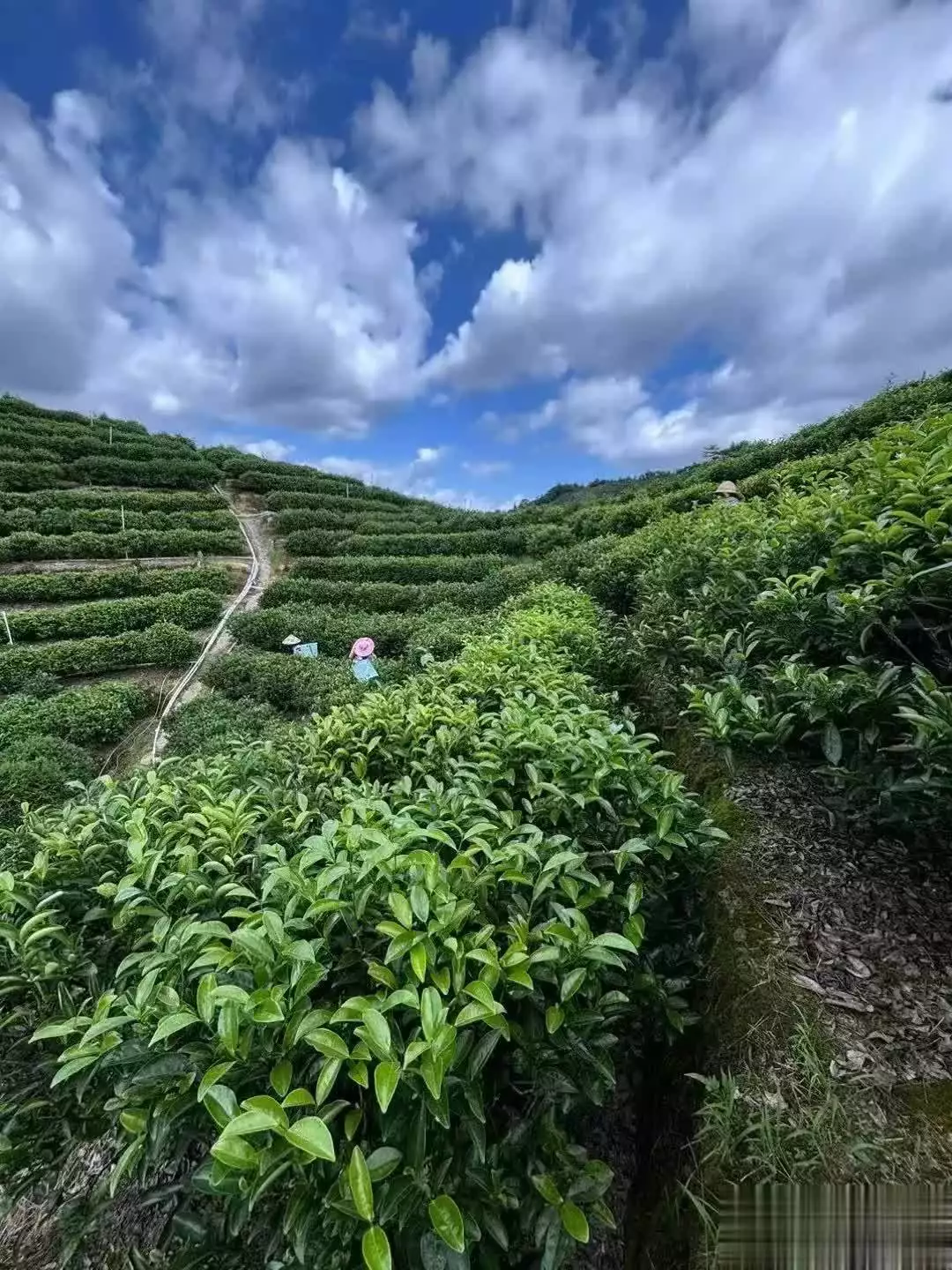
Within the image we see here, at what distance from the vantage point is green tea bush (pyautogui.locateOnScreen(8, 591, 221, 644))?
11.0 m

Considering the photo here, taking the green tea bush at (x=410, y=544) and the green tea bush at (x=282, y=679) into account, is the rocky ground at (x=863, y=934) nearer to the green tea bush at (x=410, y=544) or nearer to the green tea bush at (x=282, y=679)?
the green tea bush at (x=282, y=679)

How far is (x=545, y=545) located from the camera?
1516cm

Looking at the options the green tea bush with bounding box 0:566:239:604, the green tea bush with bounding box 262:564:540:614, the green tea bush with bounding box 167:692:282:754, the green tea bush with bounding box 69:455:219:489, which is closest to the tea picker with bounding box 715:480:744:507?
the green tea bush with bounding box 262:564:540:614

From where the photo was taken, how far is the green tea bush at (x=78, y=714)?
311 inches

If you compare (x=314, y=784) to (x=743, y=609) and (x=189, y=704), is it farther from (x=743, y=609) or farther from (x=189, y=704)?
(x=189, y=704)

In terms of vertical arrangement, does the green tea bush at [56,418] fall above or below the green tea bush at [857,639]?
above

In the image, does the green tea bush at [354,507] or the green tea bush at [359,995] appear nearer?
the green tea bush at [359,995]

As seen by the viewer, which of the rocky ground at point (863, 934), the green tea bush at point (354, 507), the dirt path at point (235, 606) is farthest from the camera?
the green tea bush at point (354, 507)

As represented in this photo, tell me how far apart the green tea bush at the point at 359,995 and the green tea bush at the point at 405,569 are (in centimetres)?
1183

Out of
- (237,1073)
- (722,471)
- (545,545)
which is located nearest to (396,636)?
(545,545)

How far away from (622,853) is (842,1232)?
0.88 metres

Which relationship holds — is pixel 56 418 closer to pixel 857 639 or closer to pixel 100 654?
pixel 100 654

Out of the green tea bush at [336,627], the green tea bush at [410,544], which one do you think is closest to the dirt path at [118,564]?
the green tea bush at [410,544]

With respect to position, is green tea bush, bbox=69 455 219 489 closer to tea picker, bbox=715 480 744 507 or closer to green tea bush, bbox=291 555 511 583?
green tea bush, bbox=291 555 511 583
